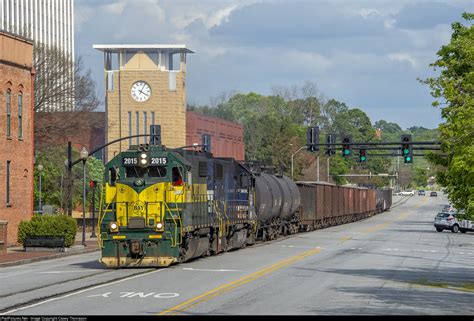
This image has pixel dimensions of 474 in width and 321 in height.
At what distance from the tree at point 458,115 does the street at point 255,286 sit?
2.87 meters

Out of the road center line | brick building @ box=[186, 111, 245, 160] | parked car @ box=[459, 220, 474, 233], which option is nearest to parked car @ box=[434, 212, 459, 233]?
parked car @ box=[459, 220, 474, 233]

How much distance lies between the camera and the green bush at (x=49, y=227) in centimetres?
5256

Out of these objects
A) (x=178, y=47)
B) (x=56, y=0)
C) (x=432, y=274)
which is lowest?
(x=432, y=274)

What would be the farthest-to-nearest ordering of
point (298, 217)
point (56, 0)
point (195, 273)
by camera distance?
1. point (56, 0)
2. point (298, 217)
3. point (195, 273)

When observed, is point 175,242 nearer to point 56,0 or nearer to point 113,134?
point 113,134

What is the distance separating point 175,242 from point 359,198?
7488cm

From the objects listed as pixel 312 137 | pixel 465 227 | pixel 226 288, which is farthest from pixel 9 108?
pixel 465 227

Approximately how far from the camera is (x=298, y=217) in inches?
2793

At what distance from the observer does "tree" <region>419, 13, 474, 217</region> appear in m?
27.6

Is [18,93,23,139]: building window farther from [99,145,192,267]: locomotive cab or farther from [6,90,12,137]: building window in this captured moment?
[99,145,192,267]: locomotive cab

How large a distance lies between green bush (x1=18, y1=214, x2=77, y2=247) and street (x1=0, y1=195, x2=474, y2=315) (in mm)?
6209

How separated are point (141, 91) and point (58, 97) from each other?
1751 inches

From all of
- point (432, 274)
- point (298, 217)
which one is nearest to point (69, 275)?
point (432, 274)

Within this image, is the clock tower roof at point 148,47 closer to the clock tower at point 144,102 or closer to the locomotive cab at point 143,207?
the clock tower at point 144,102
